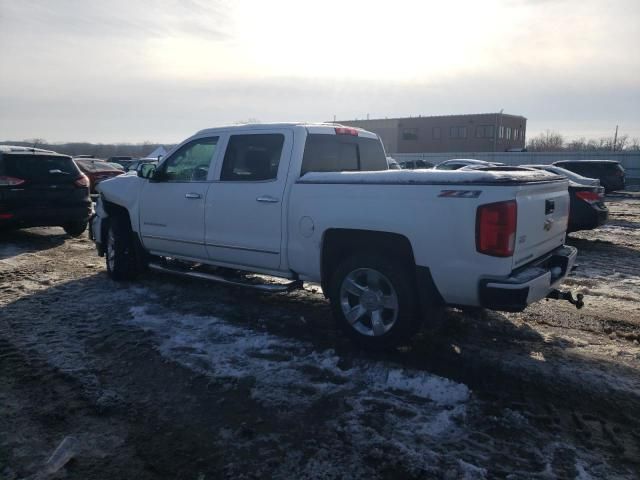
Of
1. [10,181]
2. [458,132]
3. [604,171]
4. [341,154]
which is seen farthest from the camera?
[458,132]

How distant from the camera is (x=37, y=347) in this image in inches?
177

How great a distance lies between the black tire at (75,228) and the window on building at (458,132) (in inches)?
2453

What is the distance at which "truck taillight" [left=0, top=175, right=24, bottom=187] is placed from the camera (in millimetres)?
8980

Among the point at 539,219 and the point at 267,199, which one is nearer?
the point at 539,219

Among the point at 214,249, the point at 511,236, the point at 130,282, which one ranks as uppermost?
the point at 511,236

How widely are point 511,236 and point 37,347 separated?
164 inches

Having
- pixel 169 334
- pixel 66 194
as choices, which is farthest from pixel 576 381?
pixel 66 194

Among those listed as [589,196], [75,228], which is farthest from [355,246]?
[75,228]

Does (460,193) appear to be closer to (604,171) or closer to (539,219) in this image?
(539,219)

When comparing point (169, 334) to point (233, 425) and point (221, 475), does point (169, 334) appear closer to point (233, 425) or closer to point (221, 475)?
point (233, 425)

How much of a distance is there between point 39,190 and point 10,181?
492mm

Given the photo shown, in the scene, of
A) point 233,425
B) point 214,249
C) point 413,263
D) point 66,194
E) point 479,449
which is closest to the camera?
point 479,449

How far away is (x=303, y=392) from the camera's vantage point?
3672 millimetres

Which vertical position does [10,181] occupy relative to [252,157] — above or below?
below
